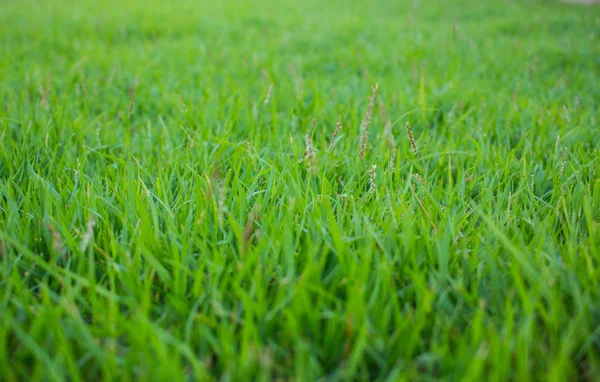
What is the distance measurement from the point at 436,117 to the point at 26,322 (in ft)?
7.04

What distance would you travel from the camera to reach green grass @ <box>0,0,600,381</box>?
88 cm

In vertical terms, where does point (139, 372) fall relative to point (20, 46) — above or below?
below

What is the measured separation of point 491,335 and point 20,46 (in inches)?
187

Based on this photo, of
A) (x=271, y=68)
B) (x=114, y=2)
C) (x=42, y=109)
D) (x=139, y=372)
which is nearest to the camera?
(x=139, y=372)

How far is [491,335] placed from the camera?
2.82 feet

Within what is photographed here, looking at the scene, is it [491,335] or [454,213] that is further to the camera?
[454,213]

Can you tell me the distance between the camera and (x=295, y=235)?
1.28 meters

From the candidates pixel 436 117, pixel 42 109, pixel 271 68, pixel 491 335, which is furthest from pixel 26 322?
pixel 271 68

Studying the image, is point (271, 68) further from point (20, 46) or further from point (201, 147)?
point (20, 46)

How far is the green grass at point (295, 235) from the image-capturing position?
883mm

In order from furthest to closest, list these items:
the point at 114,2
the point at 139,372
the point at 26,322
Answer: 1. the point at 114,2
2. the point at 26,322
3. the point at 139,372

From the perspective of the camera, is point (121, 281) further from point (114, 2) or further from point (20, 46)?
point (114, 2)

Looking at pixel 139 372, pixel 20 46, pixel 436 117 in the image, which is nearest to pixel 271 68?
pixel 436 117

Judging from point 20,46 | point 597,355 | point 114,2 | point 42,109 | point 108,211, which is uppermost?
point 114,2
